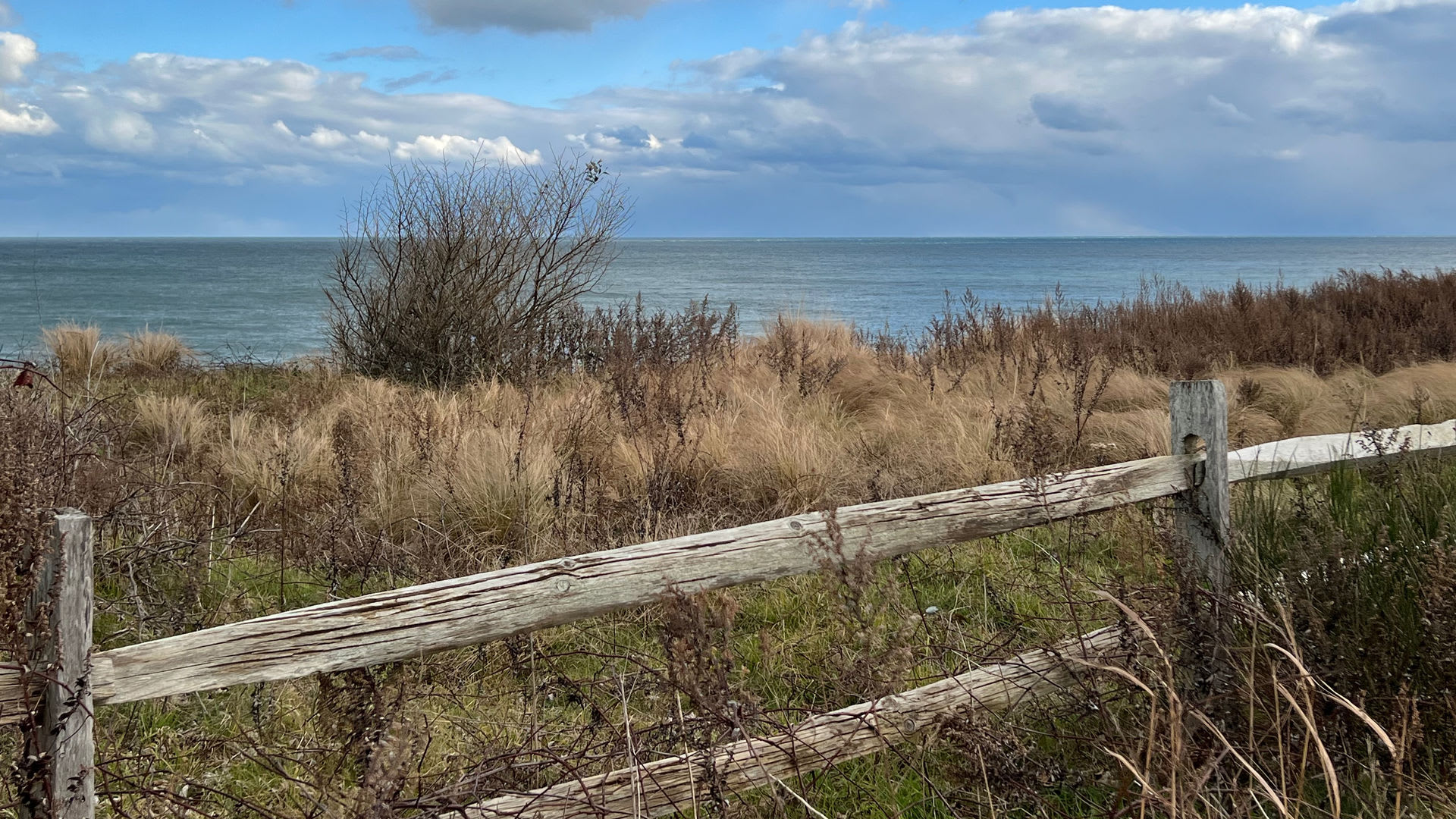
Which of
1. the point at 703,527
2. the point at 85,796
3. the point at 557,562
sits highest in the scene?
the point at 557,562

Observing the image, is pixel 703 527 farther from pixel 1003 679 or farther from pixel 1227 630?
pixel 1227 630

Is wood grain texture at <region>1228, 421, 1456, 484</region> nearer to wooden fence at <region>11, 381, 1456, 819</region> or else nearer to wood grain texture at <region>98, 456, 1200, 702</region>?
wooden fence at <region>11, 381, 1456, 819</region>

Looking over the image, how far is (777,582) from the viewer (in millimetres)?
4836

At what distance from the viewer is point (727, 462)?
625cm

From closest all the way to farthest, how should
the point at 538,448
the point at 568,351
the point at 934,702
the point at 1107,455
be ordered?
1. the point at 934,702
2. the point at 538,448
3. the point at 1107,455
4. the point at 568,351

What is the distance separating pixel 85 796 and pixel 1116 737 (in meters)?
2.50

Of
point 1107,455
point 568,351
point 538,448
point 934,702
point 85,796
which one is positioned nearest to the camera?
point 85,796

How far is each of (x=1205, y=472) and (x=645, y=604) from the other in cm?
217

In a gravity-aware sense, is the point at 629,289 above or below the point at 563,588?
above

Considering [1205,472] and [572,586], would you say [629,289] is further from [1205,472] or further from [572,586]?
[572,586]

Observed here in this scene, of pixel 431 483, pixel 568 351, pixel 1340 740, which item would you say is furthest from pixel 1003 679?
pixel 568 351

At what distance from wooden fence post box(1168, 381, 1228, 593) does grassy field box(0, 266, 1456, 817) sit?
4.7 inches

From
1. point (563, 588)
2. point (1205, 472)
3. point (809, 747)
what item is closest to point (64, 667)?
point (563, 588)

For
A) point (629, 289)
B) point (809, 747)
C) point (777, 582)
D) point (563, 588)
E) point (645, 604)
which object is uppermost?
point (629, 289)
